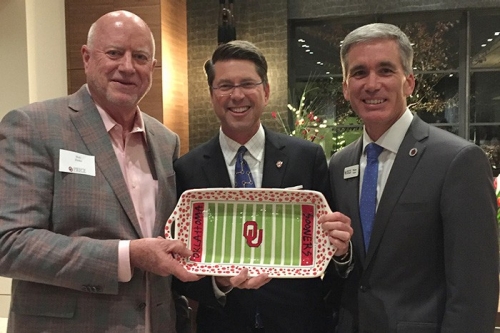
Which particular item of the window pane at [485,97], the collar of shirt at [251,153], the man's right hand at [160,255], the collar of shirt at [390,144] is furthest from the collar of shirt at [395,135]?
the window pane at [485,97]

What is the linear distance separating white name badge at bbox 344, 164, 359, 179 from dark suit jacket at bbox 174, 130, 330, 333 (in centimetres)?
13

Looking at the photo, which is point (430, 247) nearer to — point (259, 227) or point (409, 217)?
point (409, 217)

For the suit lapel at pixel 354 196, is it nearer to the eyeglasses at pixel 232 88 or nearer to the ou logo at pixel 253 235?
the ou logo at pixel 253 235

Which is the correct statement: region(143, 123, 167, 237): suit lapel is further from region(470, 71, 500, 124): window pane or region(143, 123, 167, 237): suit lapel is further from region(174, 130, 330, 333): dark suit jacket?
region(470, 71, 500, 124): window pane

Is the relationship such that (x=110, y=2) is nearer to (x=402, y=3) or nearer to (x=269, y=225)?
(x=402, y=3)

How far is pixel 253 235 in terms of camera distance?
1.58m

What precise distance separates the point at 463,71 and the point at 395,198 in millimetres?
5151

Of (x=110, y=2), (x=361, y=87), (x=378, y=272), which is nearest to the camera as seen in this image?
(x=378, y=272)

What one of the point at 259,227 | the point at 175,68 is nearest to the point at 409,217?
the point at 259,227

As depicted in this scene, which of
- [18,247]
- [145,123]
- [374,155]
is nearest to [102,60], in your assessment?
[145,123]

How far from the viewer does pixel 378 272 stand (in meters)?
1.55

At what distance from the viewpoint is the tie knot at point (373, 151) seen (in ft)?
5.45

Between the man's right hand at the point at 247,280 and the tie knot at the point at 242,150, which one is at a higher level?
the tie knot at the point at 242,150

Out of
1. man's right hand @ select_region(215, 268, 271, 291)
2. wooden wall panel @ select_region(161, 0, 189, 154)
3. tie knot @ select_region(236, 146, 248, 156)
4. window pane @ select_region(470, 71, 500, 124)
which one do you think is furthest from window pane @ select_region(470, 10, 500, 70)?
man's right hand @ select_region(215, 268, 271, 291)
